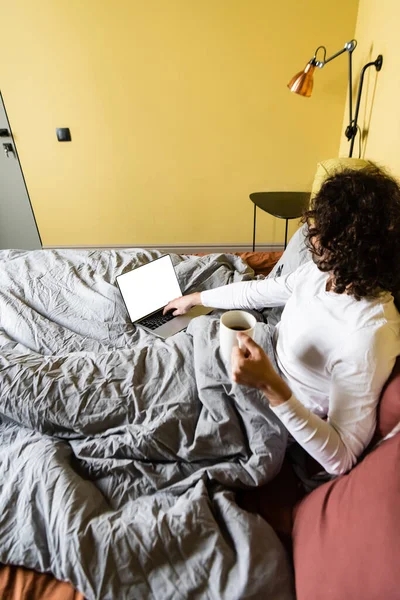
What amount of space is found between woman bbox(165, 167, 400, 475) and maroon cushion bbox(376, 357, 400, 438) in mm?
12

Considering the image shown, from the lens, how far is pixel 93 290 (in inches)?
56.1

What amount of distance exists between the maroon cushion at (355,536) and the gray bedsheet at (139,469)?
0.07 m

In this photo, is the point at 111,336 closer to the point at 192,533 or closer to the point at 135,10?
the point at 192,533

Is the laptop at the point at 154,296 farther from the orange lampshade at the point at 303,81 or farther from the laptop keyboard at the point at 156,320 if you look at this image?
the orange lampshade at the point at 303,81

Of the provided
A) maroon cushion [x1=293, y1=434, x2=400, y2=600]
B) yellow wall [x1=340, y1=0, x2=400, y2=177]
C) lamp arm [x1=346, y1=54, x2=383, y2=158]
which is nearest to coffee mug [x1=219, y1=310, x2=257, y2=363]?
maroon cushion [x1=293, y1=434, x2=400, y2=600]

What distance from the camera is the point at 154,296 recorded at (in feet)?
4.56

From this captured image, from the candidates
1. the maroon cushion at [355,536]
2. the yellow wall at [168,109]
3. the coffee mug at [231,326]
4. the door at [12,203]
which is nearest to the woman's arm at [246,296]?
the coffee mug at [231,326]

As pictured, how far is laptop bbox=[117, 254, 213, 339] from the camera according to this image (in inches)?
51.8

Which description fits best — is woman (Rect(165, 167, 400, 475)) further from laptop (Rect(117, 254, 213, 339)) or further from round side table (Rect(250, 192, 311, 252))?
round side table (Rect(250, 192, 311, 252))

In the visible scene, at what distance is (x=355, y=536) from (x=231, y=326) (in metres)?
0.47

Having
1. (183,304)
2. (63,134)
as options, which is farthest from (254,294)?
(63,134)

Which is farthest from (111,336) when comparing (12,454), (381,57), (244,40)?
(244,40)

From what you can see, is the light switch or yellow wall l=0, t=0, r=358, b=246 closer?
yellow wall l=0, t=0, r=358, b=246

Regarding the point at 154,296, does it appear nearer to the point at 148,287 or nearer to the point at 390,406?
the point at 148,287
